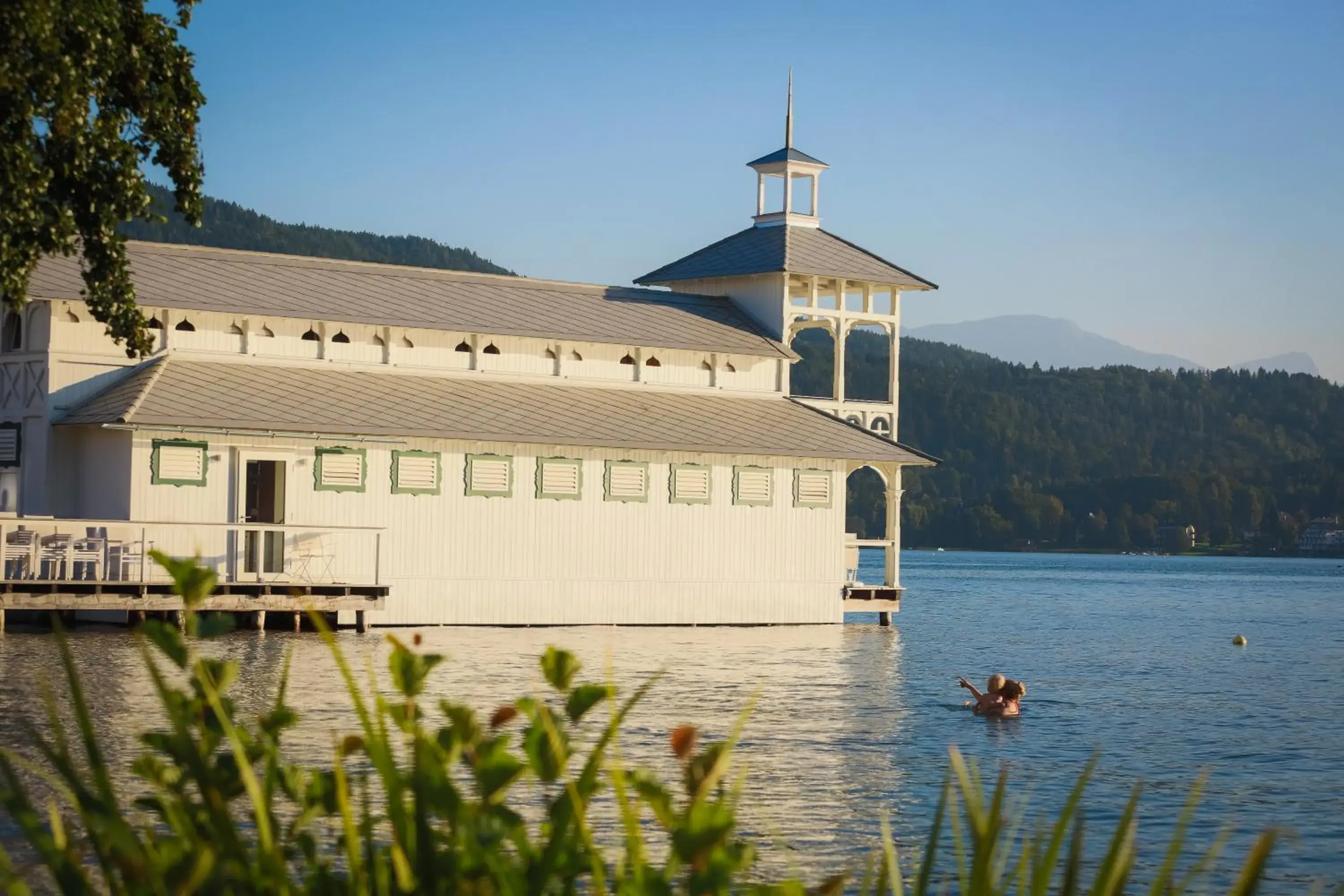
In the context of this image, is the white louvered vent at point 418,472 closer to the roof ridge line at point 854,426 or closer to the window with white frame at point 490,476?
the window with white frame at point 490,476

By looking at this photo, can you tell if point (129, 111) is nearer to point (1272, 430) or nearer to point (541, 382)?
point (541, 382)

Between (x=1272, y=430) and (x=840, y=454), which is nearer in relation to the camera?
(x=840, y=454)

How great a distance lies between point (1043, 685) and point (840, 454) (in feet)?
24.1

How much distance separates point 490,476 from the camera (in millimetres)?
31875

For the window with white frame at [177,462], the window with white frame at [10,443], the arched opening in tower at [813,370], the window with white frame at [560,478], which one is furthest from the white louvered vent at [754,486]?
the arched opening in tower at [813,370]

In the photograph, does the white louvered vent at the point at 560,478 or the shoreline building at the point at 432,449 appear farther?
the white louvered vent at the point at 560,478

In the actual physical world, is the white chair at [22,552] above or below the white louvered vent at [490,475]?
below

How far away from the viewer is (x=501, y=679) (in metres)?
23.5

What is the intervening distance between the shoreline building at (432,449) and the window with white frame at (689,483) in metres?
0.05

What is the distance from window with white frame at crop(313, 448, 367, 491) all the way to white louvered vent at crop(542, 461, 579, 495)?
11.2 ft

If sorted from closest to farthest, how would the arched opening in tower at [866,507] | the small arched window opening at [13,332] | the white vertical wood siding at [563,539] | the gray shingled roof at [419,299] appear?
1. the white vertical wood siding at [563,539]
2. the small arched window opening at [13,332]
3. the gray shingled roof at [419,299]
4. the arched opening in tower at [866,507]

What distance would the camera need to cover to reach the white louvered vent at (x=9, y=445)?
1204 inches

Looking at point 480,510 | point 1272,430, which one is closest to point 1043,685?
point 480,510

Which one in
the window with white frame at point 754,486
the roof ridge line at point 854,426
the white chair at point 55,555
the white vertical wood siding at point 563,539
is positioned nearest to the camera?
the white chair at point 55,555
